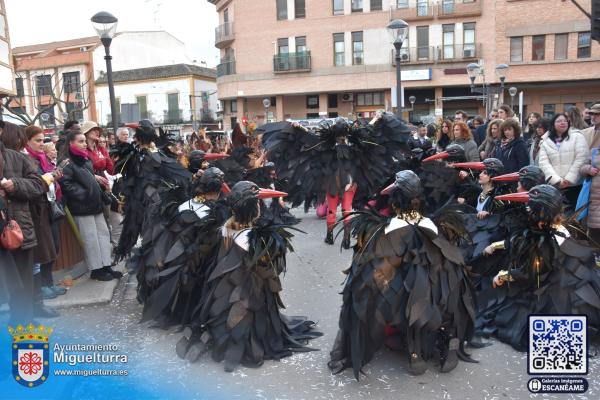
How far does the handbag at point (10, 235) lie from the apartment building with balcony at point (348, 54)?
2838 centimetres

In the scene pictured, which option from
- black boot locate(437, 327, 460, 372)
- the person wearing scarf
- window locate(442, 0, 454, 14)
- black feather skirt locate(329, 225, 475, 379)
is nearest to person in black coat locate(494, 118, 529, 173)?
black feather skirt locate(329, 225, 475, 379)

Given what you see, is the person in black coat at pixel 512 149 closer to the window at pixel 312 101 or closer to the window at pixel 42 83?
the window at pixel 42 83

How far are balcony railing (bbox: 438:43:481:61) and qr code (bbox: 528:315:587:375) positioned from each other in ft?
98.6

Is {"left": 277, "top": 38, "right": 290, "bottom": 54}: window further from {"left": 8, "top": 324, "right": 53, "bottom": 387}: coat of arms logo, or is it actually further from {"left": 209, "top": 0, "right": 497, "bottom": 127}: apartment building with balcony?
{"left": 8, "top": 324, "right": 53, "bottom": 387}: coat of arms logo

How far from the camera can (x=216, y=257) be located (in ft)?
13.5

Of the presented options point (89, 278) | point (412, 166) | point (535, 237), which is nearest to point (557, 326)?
point (535, 237)

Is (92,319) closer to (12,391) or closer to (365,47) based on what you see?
(12,391)

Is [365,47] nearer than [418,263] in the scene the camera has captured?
No

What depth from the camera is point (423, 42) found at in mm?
31938

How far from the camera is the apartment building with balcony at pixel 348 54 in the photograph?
3127 centimetres

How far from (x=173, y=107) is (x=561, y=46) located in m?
29.3

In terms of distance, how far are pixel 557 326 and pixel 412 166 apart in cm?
362

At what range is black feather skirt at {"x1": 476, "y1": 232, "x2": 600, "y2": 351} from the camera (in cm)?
376

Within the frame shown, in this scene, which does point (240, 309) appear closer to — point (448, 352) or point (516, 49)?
point (448, 352)
